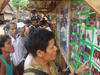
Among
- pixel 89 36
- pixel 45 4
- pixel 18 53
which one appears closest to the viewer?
pixel 89 36

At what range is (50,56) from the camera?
115 centimetres

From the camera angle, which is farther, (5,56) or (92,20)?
(5,56)

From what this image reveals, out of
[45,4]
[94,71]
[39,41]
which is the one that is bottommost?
[94,71]

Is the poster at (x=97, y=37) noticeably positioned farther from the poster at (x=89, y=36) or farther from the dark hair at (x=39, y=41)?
the dark hair at (x=39, y=41)

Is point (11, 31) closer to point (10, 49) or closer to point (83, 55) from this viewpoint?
point (10, 49)

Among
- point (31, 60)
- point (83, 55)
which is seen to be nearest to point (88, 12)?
point (83, 55)

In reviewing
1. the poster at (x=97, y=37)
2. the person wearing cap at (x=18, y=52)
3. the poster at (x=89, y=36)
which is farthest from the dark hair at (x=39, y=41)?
the person wearing cap at (x=18, y=52)

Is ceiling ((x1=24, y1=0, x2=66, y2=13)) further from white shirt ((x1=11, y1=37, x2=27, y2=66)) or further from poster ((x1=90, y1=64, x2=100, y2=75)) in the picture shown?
poster ((x1=90, y1=64, x2=100, y2=75))

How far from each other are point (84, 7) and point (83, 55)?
0.77m

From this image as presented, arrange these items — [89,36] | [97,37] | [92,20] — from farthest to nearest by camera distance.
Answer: [89,36] → [92,20] → [97,37]

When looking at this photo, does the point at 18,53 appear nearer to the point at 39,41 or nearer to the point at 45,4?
the point at 39,41

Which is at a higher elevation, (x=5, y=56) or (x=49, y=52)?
(x=49, y=52)

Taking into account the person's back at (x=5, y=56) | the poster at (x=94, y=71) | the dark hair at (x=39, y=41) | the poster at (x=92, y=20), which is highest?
the poster at (x=92, y=20)

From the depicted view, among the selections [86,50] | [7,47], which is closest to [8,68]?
[7,47]
